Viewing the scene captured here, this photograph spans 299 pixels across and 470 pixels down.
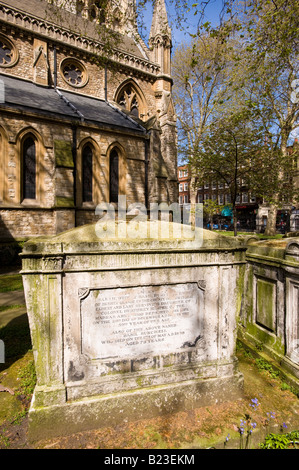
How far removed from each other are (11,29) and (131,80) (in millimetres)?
8025

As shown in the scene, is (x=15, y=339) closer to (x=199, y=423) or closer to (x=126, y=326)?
(x=126, y=326)

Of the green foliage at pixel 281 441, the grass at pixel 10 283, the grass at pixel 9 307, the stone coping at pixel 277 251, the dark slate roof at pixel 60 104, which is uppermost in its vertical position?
the dark slate roof at pixel 60 104

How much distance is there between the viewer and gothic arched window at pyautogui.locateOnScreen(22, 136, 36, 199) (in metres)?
11.3

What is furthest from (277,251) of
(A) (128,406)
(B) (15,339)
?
(B) (15,339)

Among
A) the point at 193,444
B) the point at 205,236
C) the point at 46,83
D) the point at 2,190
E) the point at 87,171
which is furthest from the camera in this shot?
the point at 46,83

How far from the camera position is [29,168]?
11.5 meters

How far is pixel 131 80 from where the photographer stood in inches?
711

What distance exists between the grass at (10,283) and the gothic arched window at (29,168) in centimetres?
448

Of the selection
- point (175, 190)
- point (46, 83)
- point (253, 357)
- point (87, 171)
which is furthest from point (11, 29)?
point (253, 357)

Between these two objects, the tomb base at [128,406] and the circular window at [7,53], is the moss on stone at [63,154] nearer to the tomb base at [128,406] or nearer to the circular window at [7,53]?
the circular window at [7,53]

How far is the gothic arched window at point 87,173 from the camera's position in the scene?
12.9 metres

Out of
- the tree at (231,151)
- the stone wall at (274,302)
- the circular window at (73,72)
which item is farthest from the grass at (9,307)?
the circular window at (73,72)

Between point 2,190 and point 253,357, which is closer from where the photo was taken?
point 253,357

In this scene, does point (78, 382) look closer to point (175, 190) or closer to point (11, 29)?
point (175, 190)
